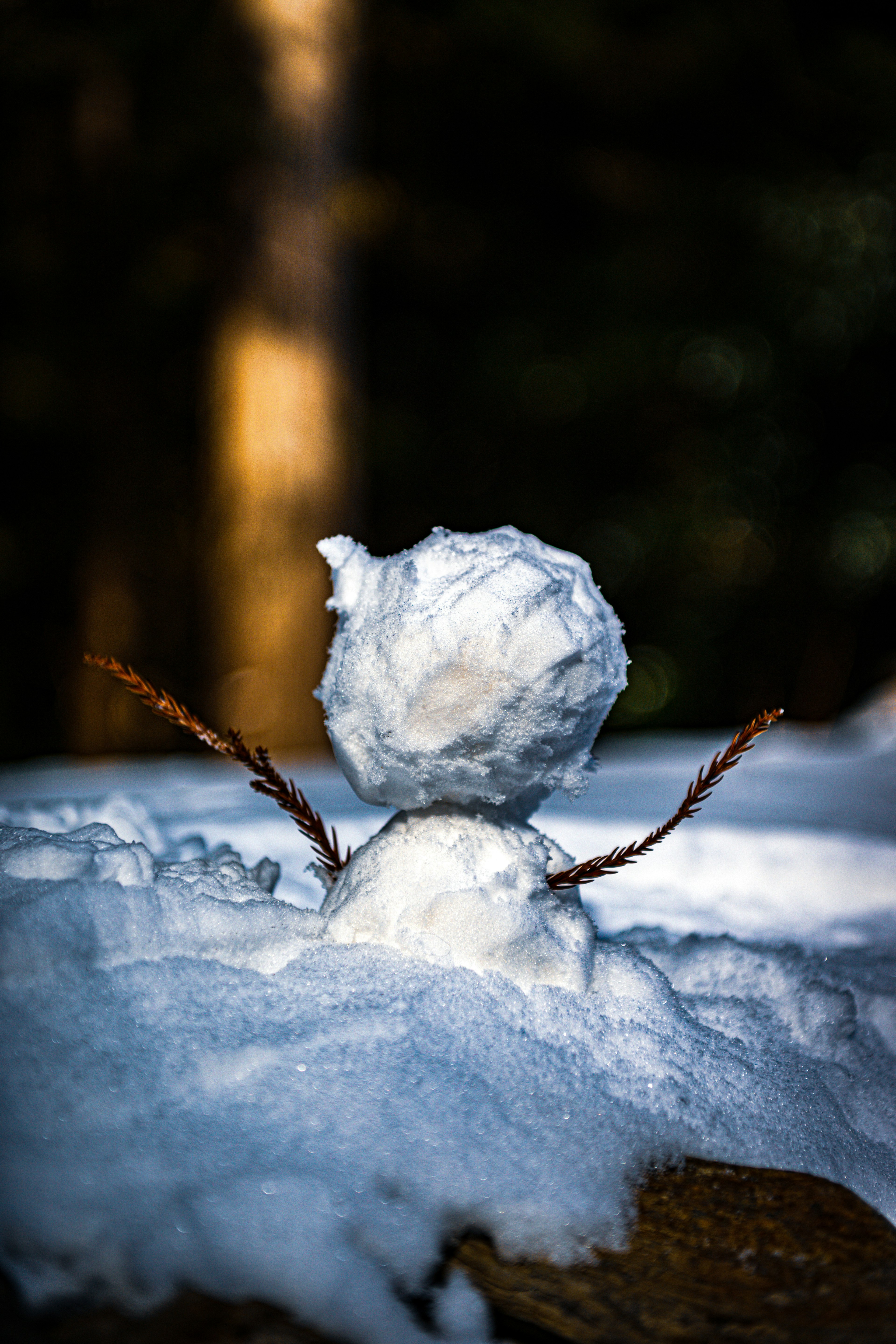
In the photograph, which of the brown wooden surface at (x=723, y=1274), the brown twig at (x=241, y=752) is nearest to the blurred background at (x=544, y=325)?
the brown twig at (x=241, y=752)

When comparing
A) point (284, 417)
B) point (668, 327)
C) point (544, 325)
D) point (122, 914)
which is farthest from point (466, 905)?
point (544, 325)

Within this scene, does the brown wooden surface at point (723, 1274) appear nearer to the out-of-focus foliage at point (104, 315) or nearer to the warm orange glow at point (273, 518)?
the warm orange glow at point (273, 518)

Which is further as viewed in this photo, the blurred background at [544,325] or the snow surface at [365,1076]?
the blurred background at [544,325]

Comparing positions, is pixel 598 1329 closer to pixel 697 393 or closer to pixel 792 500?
pixel 697 393

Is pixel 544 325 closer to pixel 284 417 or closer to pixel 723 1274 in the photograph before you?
pixel 284 417

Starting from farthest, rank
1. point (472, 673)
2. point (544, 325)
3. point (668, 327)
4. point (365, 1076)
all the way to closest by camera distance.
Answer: point (544, 325)
point (668, 327)
point (472, 673)
point (365, 1076)

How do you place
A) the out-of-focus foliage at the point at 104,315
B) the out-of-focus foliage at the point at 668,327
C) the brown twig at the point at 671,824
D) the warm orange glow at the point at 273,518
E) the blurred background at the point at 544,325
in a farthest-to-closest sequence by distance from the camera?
the out-of-focus foliage at the point at 668,327, the blurred background at the point at 544,325, the out-of-focus foliage at the point at 104,315, the warm orange glow at the point at 273,518, the brown twig at the point at 671,824
